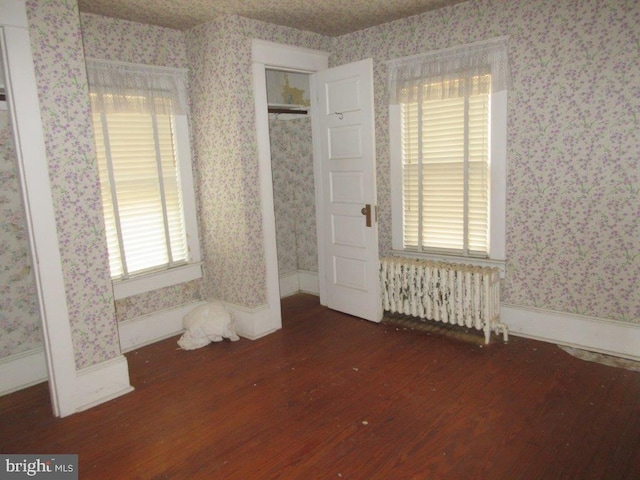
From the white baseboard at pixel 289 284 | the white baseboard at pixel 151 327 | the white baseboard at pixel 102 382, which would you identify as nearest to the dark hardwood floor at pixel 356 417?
the white baseboard at pixel 102 382

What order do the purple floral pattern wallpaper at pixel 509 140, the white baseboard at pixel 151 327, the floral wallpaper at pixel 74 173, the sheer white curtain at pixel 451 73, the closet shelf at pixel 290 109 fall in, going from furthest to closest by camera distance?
the closet shelf at pixel 290 109
the white baseboard at pixel 151 327
the sheer white curtain at pixel 451 73
the purple floral pattern wallpaper at pixel 509 140
the floral wallpaper at pixel 74 173

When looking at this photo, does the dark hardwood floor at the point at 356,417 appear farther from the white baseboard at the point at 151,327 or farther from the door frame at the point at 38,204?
the door frame at the point at 38,204

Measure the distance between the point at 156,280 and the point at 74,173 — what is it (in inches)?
57.2

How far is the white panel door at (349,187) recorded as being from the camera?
4270mm

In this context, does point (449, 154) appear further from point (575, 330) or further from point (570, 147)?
point (575, 330)

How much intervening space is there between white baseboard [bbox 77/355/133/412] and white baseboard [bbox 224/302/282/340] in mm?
1178

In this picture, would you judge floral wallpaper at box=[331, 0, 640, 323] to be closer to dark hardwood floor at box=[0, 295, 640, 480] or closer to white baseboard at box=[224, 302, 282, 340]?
dark hardwood floor at box=[0, 295, 640, 480]

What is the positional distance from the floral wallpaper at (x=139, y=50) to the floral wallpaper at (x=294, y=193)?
1.31 meters

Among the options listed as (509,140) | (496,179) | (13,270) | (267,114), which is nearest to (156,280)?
(13,270)

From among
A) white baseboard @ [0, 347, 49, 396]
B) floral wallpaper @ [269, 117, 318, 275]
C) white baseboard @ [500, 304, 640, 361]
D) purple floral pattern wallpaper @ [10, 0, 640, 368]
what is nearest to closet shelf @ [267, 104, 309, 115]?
floral wallpaper @ [269, 117, 318, 275]

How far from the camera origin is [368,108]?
4180mm

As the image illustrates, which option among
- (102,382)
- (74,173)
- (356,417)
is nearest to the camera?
(356,417)

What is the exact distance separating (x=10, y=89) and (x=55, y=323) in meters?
1.52

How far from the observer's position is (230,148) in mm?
4195
